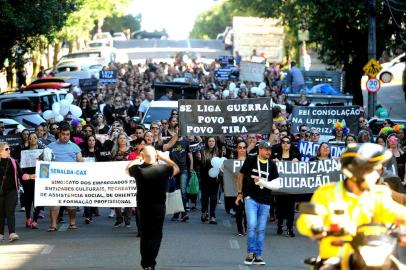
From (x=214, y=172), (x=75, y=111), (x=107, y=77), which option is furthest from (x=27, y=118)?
(x=214, y=172)

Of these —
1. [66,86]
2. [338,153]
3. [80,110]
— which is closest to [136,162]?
[338,153]

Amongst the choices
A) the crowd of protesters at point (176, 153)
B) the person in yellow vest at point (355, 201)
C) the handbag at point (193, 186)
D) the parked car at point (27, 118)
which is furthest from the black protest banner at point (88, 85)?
the person in yellow vest at point (355, 201)

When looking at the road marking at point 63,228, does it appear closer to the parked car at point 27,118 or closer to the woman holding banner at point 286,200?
the woman holding banner at point 286,200

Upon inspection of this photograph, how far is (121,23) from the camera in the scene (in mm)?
118750

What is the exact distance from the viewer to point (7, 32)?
33.5 metres

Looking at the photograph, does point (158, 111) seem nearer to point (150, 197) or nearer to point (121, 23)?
point (150, 197)

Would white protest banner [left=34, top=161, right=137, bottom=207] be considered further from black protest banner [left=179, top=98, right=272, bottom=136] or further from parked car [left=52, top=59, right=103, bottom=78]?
parked car [left=52, top=59, right=103, bottom=78]

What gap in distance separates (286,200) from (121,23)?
4001 inches

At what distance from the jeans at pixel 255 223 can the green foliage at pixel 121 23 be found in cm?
9322

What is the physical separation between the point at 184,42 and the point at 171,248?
7777 cm

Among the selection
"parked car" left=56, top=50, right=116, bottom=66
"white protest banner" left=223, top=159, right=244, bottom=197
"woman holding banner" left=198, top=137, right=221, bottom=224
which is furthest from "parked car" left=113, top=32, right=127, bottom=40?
"white protest banner" left=223, top=159, right=244, bottom=197

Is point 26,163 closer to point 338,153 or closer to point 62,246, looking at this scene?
point 62,246

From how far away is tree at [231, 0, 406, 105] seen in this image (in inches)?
1619

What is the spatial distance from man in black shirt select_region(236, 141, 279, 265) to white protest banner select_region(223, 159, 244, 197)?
366 centimetres
